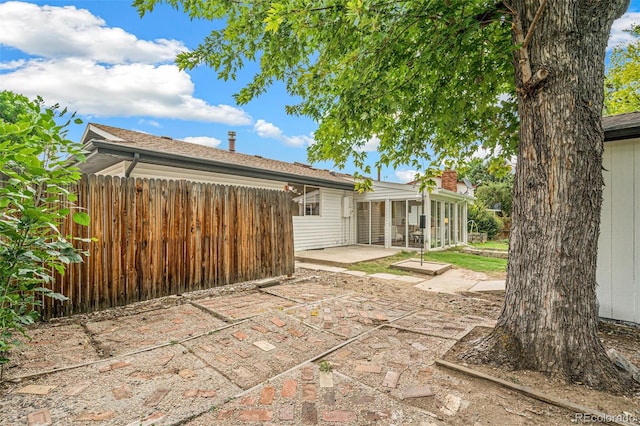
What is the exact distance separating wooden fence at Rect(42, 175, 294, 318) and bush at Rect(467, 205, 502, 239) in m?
17.1

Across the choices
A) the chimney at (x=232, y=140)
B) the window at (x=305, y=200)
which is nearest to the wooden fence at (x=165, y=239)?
the window at (x=305, y=200)

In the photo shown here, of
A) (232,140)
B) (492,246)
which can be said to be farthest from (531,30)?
(492,246)

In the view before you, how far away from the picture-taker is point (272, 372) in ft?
8.77

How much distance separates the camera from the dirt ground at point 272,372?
2045mm

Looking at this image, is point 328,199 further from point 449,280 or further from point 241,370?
point 241,370

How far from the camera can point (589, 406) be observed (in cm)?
210

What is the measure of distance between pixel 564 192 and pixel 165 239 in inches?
204

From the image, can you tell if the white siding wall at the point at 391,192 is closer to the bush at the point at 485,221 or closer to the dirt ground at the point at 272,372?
the dirt ground at the point at 272,372

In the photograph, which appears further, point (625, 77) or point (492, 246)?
point (492, 246)

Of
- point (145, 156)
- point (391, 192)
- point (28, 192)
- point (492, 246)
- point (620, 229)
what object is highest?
point (145, 156)

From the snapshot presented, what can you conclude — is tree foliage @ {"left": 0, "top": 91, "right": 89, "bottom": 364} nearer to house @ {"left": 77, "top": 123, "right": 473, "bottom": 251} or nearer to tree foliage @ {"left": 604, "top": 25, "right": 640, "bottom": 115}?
house @ {"left": 77, "top": 123, "right": 473, "bottom": 251}

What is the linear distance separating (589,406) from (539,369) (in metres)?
0.42

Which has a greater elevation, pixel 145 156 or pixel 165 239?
pixel 145 156

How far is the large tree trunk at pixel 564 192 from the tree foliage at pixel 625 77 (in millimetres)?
12158
